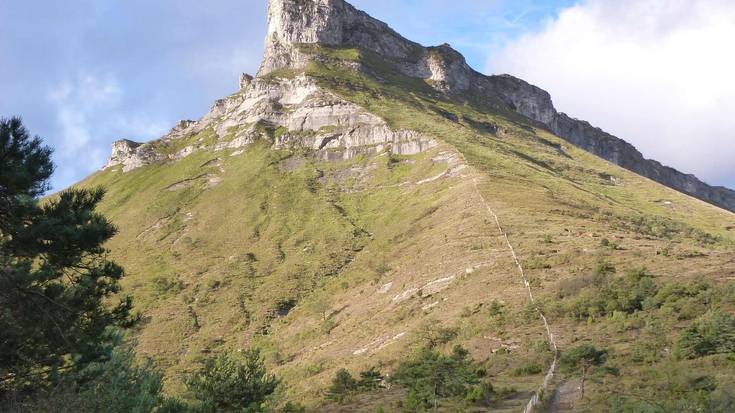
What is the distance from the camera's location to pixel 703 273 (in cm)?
4053

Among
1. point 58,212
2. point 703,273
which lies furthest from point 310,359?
point 58,212

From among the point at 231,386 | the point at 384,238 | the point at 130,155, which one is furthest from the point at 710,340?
the point at 130,155

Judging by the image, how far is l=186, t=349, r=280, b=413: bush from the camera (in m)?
24.2

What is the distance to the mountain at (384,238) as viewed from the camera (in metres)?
35.8

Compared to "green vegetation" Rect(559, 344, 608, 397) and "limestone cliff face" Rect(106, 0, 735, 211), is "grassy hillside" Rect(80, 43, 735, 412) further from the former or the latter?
"limestone cliff face" Rect(106, 0, 735, 211)

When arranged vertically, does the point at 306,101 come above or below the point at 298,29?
below

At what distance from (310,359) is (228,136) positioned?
98.9 m

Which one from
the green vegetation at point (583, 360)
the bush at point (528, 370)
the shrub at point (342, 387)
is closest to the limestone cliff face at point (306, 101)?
the shrub at point (342, 387)

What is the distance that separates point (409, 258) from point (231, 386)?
42034mm

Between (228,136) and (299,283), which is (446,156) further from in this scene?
(228,136)

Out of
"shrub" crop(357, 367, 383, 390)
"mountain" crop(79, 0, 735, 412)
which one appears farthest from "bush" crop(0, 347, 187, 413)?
"shrub" crop(357, 367, 383, 390)

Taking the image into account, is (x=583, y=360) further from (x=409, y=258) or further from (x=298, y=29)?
(x=298, y=29)

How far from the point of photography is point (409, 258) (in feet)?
214

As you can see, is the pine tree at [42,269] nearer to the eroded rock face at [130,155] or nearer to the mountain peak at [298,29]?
the eroded rock face at [130,155]
